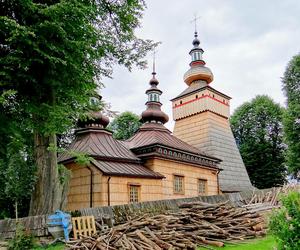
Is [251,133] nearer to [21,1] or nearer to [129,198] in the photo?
[129,198]

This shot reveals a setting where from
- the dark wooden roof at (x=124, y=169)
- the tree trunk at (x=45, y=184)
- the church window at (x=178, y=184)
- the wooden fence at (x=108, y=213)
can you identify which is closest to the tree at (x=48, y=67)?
the tree trunk at (x=45, y=184)

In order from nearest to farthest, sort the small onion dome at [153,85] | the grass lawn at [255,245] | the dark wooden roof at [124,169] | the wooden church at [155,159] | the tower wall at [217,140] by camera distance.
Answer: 1. the grass lawn at [255,245]
2. the dark wooden roof at [124,169]
3. the wooden church at [155,159]
4. the small onion dome at [153,85]
5. the tower wall at [217,140]

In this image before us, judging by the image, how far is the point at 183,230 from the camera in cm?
968

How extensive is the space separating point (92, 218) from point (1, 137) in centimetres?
413

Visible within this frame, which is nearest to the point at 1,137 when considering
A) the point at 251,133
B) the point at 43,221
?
the point at 43,221

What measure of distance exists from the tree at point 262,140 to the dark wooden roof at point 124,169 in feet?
77.6

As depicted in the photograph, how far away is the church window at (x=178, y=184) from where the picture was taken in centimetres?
2059

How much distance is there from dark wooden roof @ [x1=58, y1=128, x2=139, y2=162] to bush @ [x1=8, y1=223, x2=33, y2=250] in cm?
807

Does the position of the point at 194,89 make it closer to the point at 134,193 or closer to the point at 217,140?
the point at 217,140

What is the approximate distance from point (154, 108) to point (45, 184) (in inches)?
568

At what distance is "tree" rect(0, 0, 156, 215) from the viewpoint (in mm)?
10055

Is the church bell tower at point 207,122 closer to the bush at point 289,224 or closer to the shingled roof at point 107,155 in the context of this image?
the shingled roof at point 107,155

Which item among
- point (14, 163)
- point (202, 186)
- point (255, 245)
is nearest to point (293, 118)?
point (202, 186)

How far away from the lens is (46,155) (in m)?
12.2
